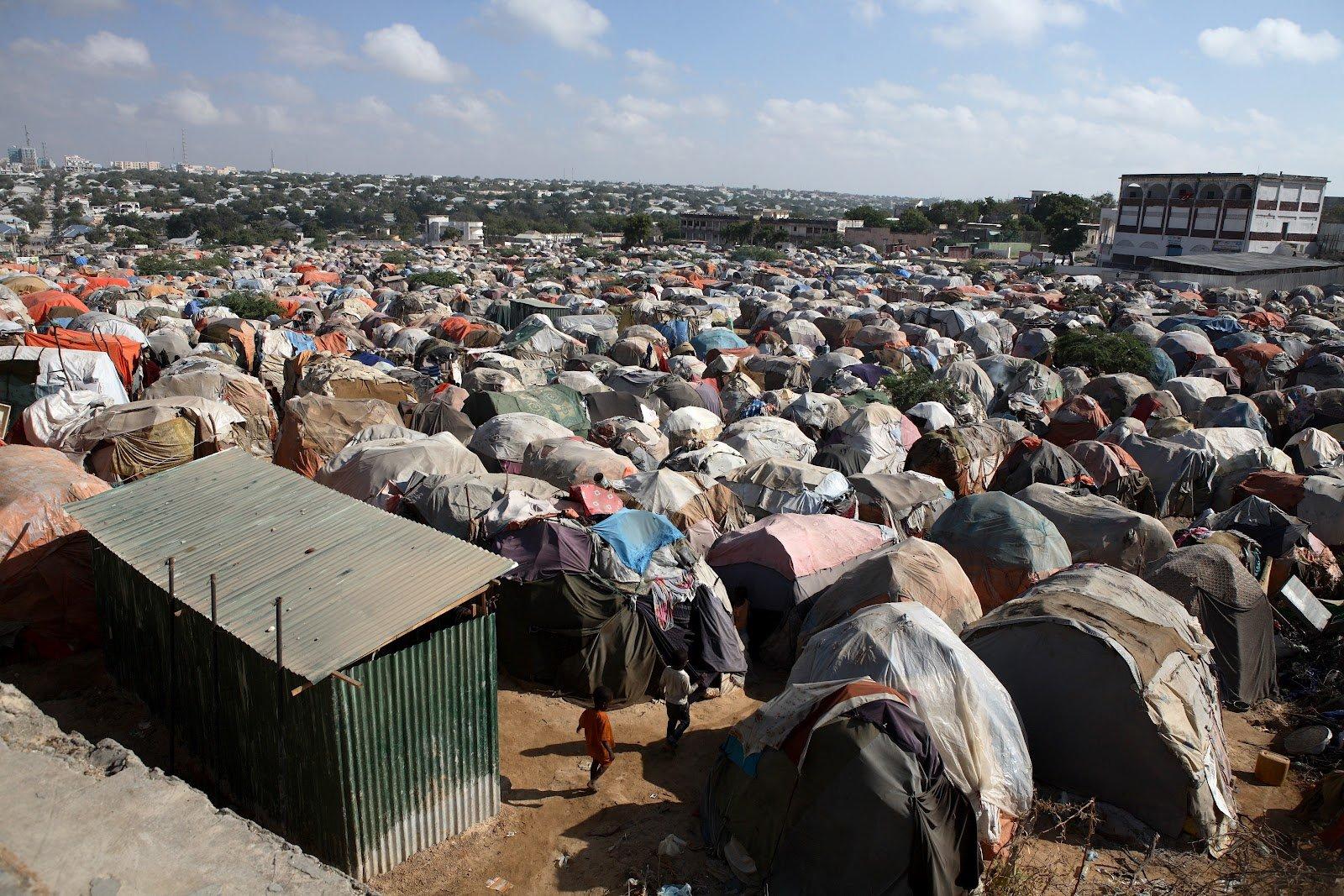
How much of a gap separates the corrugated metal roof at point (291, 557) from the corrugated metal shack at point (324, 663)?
0.02 m

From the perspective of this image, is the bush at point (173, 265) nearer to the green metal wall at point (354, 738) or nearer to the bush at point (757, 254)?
the bush at point (757, 254)

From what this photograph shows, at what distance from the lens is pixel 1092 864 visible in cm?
685

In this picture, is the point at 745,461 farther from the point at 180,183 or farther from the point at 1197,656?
the point at 180,183

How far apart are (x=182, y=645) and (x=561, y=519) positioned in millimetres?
3640

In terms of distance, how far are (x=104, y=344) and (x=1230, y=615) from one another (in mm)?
19152

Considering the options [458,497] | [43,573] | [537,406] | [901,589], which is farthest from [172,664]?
[537,406]

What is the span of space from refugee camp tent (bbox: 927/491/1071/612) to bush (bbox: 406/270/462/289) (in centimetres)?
3561

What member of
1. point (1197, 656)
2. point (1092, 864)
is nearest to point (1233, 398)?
point (1197, 656)

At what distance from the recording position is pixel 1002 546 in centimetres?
1047

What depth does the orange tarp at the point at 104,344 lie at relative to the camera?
1628 cm

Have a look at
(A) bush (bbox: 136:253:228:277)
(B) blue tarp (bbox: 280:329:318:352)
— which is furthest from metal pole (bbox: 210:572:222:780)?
(A) bush (bbox: 136:253:228:277)

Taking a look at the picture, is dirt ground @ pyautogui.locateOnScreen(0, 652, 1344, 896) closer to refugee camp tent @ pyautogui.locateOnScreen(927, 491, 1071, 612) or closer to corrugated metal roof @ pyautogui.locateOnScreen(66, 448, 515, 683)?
corrugated metal roof @ pyautogui.locateOnScreen(66, 448, 515, 683)

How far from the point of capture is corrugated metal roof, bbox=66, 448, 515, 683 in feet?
19.4

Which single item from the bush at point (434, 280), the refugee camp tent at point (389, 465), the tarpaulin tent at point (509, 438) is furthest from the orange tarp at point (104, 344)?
the bush at point (434, 280)
